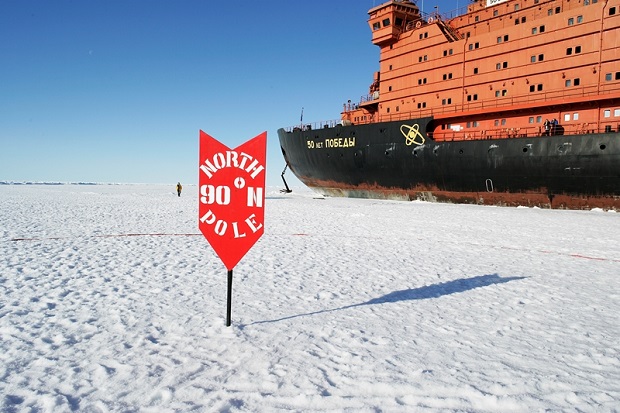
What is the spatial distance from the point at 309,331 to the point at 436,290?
220cm

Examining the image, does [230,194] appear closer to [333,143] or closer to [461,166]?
[461,166]

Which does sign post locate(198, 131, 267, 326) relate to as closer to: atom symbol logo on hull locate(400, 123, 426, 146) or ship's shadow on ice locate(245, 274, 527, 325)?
ship's shadow on ice locate(245, 274, 527, 325)

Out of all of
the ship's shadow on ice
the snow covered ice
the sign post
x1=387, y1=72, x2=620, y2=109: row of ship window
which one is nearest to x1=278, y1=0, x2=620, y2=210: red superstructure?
x1=387, y1=72, x2=620, y2=109: row of ship window

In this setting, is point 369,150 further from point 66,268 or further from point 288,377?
point 288,377

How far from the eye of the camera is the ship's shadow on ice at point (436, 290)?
4207mm

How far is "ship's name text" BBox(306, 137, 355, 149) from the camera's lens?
21.7 metres

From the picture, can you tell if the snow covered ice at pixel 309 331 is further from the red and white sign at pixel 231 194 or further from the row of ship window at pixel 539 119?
the row of ship window at pixel 539 119

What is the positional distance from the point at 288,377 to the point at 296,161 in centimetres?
2449

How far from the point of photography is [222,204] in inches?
129

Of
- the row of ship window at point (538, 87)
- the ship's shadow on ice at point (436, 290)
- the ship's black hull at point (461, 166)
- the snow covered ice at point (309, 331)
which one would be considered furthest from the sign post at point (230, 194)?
the row of ship window at point (538, 87)

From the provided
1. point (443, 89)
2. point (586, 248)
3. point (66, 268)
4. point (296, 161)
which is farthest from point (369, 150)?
point (66, 268)

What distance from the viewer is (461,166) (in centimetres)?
1775

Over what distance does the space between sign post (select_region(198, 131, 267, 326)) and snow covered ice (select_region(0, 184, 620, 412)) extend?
2.47 feet

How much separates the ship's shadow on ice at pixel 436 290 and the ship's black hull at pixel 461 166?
12.7 meters
